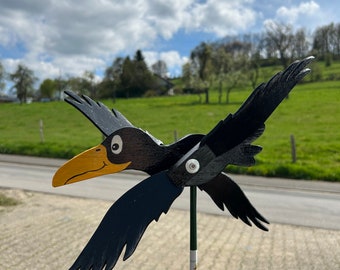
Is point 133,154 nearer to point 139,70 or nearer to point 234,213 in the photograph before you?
point 234,213

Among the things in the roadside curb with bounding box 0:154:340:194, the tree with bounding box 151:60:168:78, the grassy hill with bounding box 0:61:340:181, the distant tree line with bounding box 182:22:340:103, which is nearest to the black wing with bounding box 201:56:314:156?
the roadside curb with bounding box 0:154:340:194

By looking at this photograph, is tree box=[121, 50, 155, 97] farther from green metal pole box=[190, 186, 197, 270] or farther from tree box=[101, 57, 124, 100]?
green metal pole box=[190, 186, 197, 270]

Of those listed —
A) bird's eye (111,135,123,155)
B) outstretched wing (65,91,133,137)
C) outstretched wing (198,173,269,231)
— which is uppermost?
outstretched wing (65,91,133,137)

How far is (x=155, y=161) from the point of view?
11.6 feet

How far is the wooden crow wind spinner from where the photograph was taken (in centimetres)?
308

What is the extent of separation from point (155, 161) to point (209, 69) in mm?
52068

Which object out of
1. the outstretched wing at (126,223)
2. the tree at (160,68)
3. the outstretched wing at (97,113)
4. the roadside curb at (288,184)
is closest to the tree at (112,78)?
the tree at (160,68)

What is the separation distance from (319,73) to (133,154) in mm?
56184

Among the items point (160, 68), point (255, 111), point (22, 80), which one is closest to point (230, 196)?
point (255, 111)

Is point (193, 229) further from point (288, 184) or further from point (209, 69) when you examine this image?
point (209, 69)

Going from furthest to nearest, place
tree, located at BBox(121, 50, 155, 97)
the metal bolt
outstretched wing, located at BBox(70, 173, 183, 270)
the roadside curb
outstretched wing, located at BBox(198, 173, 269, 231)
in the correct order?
tree, located at BBox(121, 50, 155, 97) < the roadside curb < outstretched wing, located at BBox(198, 173, 269, 231) < the metal bolt < outstretched wing, located at BBox(70, 173, 183, 270)

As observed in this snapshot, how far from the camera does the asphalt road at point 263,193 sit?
833cm

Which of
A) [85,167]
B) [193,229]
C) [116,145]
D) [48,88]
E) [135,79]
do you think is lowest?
[193,229]

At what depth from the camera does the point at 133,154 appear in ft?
11.3
